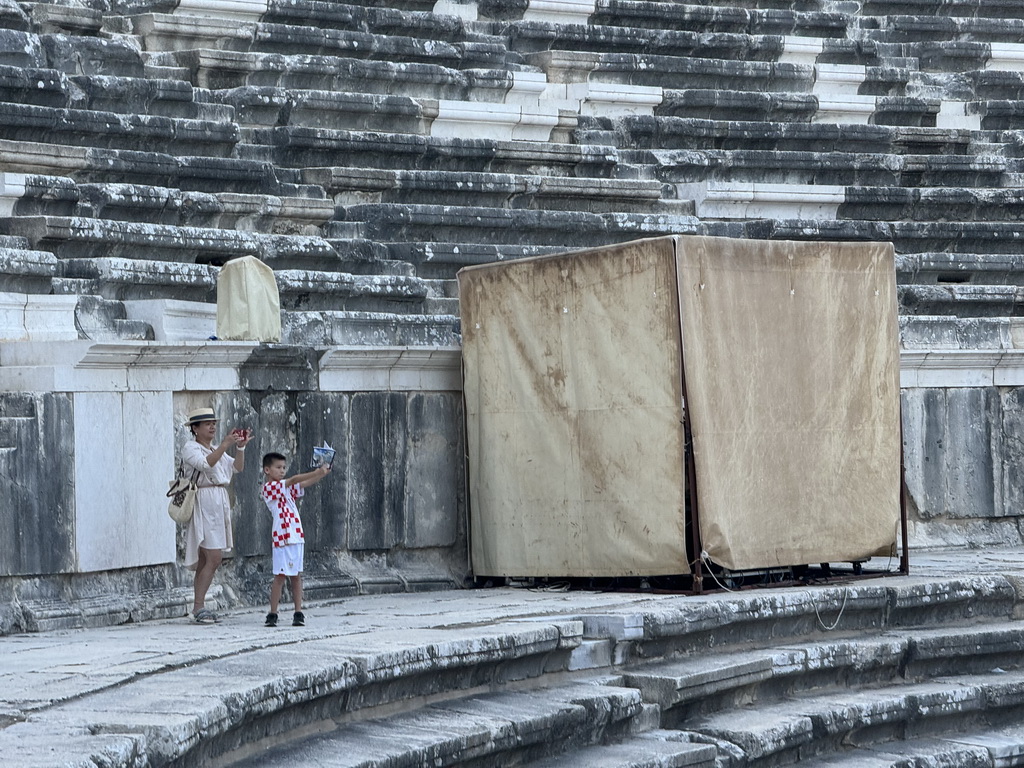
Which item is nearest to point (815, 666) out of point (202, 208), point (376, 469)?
point (376, 469)

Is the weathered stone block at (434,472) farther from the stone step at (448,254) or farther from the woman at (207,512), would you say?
the woman at (207,512)

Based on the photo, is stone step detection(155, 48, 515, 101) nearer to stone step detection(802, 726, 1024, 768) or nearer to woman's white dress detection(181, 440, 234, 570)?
woman's white dress detection(181, 440, 234, 570)

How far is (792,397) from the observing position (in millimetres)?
9578

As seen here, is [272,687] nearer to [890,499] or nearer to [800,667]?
[800,667]

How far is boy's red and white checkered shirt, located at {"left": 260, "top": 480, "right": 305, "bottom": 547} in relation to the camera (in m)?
8.56

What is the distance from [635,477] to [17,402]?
3289 millimetres

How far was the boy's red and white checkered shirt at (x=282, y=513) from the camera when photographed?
8562mm

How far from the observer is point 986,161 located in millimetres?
14602

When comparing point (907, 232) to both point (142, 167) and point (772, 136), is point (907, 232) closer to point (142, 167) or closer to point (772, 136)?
point (772, 136)

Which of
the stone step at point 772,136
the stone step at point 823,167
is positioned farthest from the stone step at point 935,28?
the stone step at point 823,167

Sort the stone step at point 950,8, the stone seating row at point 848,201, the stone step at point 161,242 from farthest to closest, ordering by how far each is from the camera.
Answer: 1. the stone step at point 950,8
2. the stone seating row at point 848,201
3. the stone step at point 161,242

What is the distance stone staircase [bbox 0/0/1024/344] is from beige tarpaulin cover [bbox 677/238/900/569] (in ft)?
7.46

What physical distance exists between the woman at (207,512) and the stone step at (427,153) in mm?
4034

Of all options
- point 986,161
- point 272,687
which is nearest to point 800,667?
point 272,687
